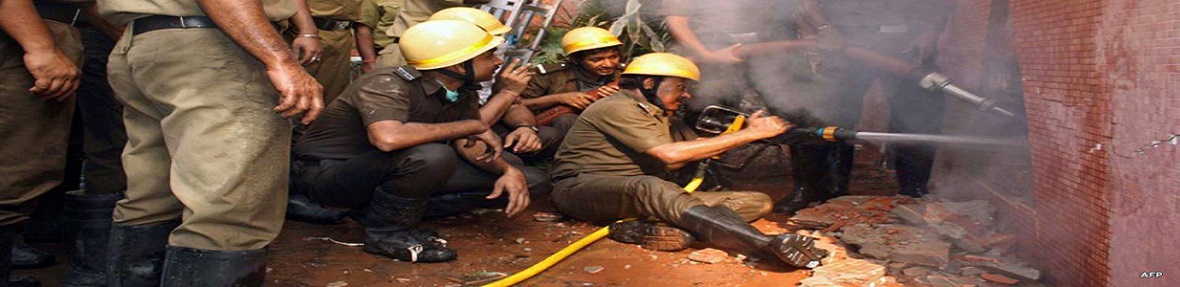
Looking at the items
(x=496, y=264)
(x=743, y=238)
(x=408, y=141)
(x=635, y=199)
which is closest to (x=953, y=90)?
(x=743, y=238)

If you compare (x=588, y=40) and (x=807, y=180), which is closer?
(x=807, y=180)

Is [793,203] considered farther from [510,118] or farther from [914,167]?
[510,118]

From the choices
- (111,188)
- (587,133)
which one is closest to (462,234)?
(587,133)

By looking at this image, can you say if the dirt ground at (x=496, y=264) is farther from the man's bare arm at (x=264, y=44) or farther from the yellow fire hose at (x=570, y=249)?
the man's bare arm at (x=264, y=44)

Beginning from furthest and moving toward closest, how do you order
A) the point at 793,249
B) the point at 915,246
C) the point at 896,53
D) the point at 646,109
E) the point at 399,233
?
the point at 896,53
the point at 646,109
the point at 399,233
the point at 915,246
the point at 793,249

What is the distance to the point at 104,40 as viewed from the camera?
161 inches

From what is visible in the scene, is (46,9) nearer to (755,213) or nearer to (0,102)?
(0,102)

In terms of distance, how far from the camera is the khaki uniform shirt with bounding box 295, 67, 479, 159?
4.72m

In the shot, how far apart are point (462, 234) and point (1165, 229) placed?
3.34 metres

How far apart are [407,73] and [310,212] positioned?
113cm

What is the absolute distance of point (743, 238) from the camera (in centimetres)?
461

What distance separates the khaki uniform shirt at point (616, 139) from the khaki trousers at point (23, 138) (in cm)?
273

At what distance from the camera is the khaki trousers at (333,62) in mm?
6094

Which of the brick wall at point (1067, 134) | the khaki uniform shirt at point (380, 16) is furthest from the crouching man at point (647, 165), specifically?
the khaki uniform shirt at point (380, 16)
